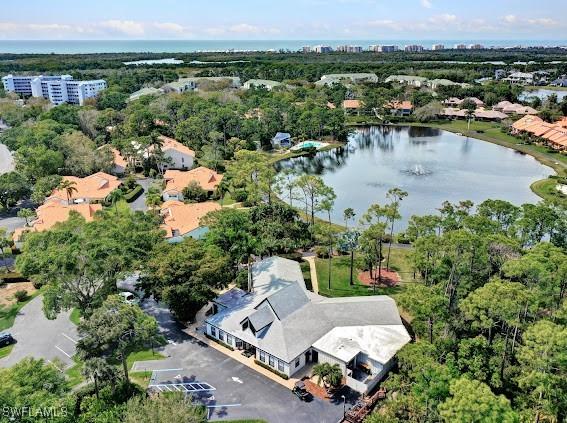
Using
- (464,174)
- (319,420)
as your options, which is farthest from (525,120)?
(319,420)

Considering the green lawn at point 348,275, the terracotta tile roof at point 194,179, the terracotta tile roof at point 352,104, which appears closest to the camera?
the green lawn at point 348,275

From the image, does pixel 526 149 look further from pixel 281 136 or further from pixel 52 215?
pixel 52 215

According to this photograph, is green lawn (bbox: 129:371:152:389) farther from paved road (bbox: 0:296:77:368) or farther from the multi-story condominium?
the multi-story condominium

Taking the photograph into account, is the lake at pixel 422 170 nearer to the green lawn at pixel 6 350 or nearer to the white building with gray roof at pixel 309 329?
the white building with gray roof at pixel 309 329

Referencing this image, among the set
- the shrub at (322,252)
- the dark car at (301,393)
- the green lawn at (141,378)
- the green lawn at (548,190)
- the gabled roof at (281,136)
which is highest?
the gabled roof at (281,136)

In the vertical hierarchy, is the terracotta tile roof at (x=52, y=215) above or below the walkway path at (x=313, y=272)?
above

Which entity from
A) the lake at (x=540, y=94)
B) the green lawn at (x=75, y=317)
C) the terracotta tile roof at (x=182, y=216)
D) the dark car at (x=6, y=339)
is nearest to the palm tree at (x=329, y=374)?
the green lawn at (x=75, y=317)
